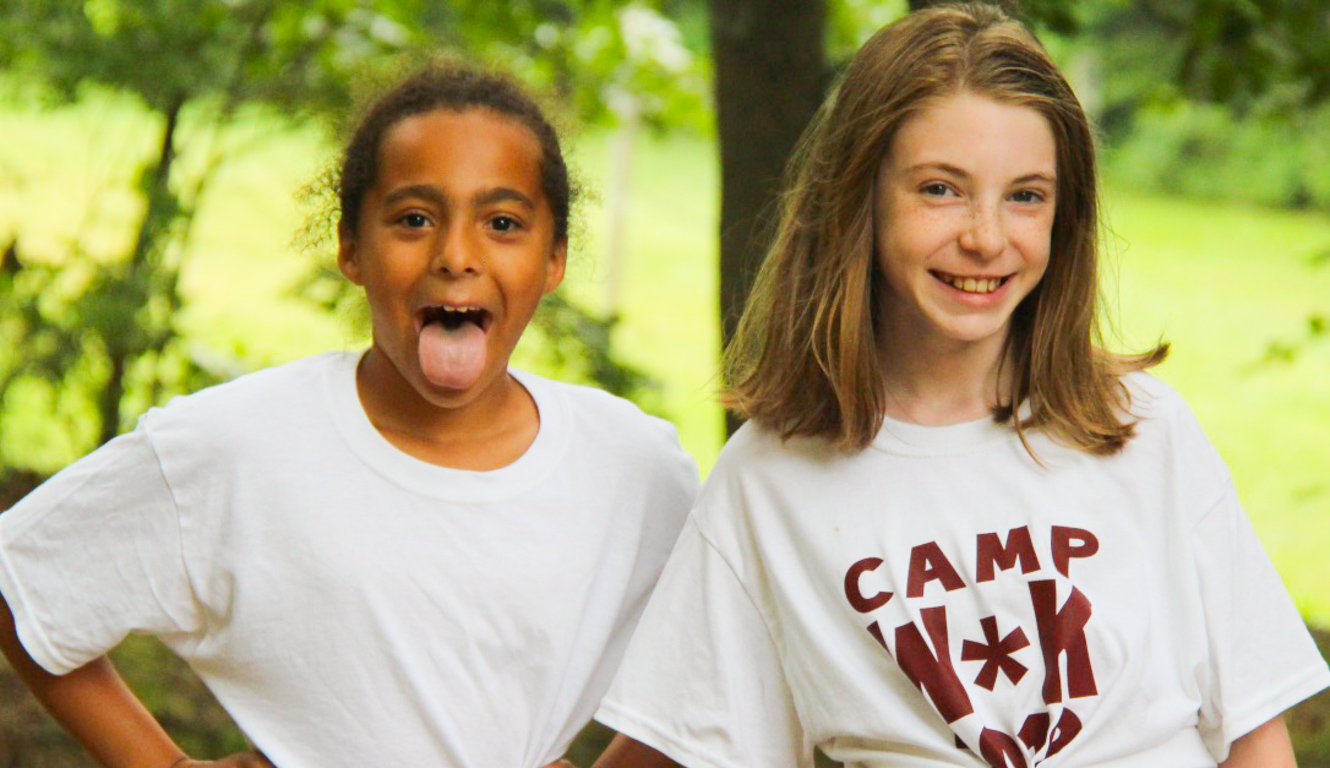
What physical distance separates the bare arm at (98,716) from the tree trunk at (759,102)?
145 centimetres

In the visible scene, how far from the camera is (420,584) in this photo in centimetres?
221

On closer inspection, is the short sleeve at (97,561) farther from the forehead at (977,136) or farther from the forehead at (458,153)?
the forehead at (977,136)

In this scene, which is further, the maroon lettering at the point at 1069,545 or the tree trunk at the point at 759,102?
the tree trunk at the point at 759,102

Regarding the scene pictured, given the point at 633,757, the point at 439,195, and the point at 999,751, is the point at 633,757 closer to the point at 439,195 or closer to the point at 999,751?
the point at 999,751

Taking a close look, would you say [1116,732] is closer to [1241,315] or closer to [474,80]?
[474,80]

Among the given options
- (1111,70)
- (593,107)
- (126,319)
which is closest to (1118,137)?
(1111,70)

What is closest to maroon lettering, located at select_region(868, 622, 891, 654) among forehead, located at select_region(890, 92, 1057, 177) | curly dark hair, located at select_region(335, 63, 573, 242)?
forehead, located at select_region(890, 92, 1057, 177)

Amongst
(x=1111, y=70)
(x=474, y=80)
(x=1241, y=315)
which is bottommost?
(x=1241, y=315)

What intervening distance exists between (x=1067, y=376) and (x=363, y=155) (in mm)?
1028

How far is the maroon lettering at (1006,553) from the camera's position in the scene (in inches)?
85.2

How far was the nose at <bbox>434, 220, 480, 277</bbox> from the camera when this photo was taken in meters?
2.22

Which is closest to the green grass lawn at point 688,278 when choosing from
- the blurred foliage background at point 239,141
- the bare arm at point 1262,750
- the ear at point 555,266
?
the blurred foliage background at point 239,141

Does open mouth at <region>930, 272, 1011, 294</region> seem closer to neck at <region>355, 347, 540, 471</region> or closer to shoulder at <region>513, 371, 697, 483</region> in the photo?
shoulder at <region>513, 371, 697, 483</region>

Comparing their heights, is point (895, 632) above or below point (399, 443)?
below
